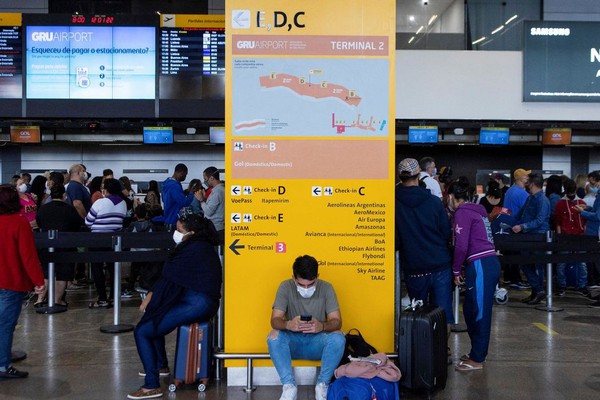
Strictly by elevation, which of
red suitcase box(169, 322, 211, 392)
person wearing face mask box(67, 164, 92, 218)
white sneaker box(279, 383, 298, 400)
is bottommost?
white sneaker box(279, 383, 298, 400)

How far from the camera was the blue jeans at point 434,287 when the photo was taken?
19.4 ft

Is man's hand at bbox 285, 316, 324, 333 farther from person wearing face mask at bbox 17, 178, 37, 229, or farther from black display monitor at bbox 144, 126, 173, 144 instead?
black display monitor at bbox 144, 126, 173, 144

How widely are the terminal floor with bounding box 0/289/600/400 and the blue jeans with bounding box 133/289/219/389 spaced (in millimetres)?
279

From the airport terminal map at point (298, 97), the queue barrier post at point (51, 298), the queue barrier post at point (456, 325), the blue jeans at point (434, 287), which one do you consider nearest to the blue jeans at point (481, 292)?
the blue jeans at point (434, 287)

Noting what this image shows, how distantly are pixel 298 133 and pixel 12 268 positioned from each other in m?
2.62

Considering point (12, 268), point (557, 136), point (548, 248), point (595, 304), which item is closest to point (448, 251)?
point (548, 248)

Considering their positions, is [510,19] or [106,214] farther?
[510,19]

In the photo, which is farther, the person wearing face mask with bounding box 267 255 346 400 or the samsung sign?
the samsung sign

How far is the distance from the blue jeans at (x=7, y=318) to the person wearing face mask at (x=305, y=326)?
2309mm

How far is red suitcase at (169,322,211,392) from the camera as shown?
5473 millimetres

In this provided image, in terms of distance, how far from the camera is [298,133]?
5.57 metres

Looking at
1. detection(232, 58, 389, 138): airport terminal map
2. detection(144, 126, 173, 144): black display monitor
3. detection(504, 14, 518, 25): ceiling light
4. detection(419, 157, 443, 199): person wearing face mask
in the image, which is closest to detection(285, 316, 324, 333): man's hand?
detection(232, 58, 389, 138): airport terminal map

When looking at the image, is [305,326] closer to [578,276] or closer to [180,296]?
[180,296]

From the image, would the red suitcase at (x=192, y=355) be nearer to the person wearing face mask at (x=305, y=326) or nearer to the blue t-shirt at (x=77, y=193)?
the person wearing face mask at (x=305, y=326)
